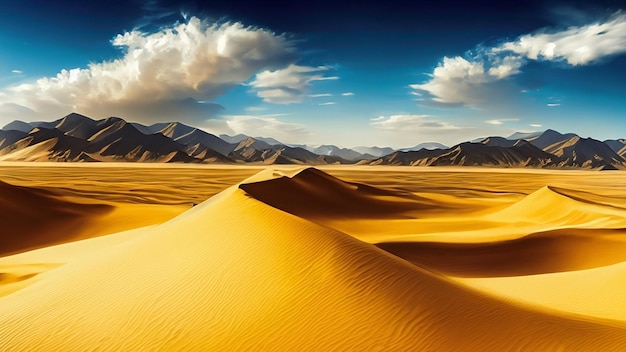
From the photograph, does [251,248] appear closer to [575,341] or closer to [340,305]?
[340,305]

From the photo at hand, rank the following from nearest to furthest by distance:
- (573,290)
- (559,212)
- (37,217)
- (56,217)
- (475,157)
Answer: (573,290) → (37,217) → (56,217) → (559,212) → (475,157)

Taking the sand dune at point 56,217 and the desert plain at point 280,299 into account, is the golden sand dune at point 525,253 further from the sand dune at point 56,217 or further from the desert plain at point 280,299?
the sand dune at point 56,217

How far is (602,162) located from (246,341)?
724 feet

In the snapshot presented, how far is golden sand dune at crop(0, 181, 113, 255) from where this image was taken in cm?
1845

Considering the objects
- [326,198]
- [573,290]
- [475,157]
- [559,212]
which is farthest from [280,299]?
[475,157]

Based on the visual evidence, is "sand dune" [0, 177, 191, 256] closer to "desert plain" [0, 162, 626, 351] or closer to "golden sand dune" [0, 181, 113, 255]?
"golden sand dune" [0, 181, 113, 255]

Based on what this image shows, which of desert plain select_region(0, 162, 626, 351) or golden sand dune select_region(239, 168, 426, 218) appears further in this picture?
golden sand dune select_region(239, 168, 426, 218)

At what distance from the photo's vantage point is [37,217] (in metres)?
21.3

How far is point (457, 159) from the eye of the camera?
169 meters

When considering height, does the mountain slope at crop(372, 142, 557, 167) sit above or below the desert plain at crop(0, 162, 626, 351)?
above

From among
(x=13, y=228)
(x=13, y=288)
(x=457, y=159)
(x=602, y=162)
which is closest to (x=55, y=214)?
(x=13, y=228)

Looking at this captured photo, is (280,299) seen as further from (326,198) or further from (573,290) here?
(326,198)

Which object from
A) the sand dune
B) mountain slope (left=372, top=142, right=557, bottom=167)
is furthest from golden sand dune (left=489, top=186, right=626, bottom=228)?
mountain slope (left=372, top=142, right=557, bottom=167)

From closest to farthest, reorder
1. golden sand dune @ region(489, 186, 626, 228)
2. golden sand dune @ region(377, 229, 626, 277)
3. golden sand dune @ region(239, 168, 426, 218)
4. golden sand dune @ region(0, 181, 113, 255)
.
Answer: golden sand dune @ region(377, 229, 626, 277) → golden sand dune @ region(0, 181, 113, 255) → golden sand dune @ region(489, 186, 626, 228) → golden sand dune @ region(239, 168, 426, 218)
